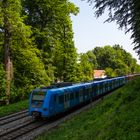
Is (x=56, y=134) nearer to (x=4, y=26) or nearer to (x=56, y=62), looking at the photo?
(x=4, y=26)

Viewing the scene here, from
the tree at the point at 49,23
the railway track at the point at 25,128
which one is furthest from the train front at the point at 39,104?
the tree at the point at 49,23

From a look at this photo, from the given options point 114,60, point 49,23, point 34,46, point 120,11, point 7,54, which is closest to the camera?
point 120,11

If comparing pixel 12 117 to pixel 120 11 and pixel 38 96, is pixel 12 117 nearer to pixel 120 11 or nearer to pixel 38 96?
pixel 38 96

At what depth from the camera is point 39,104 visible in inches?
912

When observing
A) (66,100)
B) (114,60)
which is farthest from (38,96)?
(114,60)

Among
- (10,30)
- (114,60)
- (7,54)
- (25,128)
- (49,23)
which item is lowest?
(25,128)

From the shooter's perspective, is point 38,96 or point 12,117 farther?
point 12,117

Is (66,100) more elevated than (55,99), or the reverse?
(55,99)

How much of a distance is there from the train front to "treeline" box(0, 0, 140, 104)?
39.1 feet

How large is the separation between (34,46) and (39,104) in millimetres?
18966

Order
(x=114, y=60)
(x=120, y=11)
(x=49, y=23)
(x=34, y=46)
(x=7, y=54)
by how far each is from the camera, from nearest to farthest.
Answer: (x=120, y=11)
(x=7, y=54)
(x=34, y=46)
(x=49, y=23)
(x=114, y=60)

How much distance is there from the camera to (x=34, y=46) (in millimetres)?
41188

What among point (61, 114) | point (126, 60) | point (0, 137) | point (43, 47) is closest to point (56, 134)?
point (0, 137)

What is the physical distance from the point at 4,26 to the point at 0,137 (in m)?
19.2
